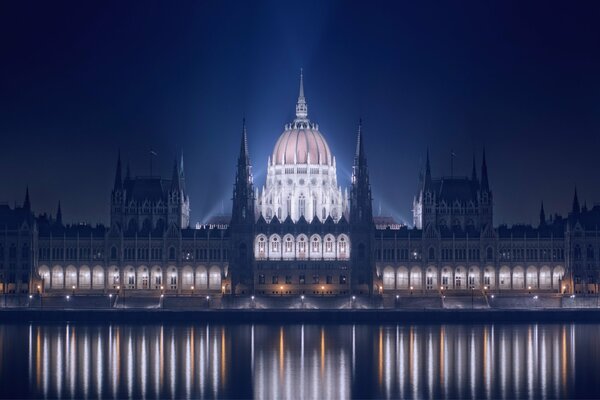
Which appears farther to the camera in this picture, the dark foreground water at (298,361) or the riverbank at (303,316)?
the riverbank at (303,316)

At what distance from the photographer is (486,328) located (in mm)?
170875

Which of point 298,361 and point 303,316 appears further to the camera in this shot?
point 303,316

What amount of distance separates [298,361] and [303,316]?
3964 cm

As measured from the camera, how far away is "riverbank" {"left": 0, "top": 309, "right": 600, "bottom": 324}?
585ft

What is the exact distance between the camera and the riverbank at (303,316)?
178250 millimetres

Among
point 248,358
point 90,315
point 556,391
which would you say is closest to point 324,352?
point 248,358

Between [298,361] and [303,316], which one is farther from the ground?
[303,316]

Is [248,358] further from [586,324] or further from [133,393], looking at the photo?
[586,324]

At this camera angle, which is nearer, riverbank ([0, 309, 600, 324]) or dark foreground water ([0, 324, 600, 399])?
Result: dark foreground water ([0, 324, 600, 399])

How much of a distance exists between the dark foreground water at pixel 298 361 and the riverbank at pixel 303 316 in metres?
5.77

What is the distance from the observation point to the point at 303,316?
592 feet

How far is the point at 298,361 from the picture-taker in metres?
141

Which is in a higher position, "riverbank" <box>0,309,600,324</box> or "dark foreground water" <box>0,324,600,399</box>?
"riverbank" <box>0,309,600,324</box>

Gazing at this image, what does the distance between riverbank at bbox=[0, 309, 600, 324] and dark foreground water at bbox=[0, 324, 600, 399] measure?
5766 millimetres
